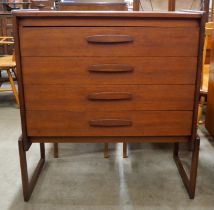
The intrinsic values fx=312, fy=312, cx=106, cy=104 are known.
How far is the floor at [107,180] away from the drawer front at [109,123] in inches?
14.1

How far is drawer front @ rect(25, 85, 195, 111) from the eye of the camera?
51.6 inches

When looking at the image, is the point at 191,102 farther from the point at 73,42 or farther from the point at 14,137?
the point at 14,137

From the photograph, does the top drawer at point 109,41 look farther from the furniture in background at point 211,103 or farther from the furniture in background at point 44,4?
the furniture in background at point 211,103

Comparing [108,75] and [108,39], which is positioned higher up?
[108,39]

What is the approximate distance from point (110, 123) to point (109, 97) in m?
0.12

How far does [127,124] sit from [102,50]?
335 mm

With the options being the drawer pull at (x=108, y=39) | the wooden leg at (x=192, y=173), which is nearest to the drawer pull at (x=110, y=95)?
the drawer pull at (x=108, y=39)

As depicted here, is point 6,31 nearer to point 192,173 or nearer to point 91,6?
point 91,6

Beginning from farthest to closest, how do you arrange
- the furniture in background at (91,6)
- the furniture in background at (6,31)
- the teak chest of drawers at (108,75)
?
the furniture in background at (6,31)
the furniture in background at (91,6)
the teak chest of drawers at (108,75)

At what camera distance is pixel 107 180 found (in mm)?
1689

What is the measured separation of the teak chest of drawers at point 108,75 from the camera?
124 cm

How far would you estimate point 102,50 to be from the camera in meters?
1.27

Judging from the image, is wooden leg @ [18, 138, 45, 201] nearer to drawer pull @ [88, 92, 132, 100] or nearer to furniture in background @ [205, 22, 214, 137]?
drawer pull @ [88, 92, 132, 100]

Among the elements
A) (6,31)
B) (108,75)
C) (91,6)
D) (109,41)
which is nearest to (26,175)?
(108,75)
